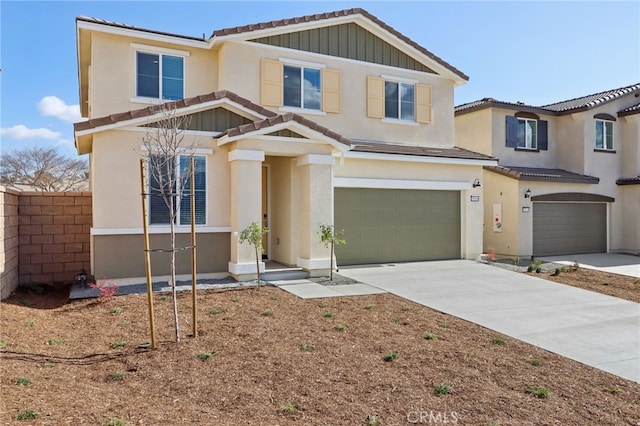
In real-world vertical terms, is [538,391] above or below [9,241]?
below

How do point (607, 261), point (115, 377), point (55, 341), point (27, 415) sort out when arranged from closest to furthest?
point (27, 415) → point (115, 377) → point (55, 341) → point (607, 261)

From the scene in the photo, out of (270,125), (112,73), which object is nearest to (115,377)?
(270,125)

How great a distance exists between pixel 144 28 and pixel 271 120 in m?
5.00

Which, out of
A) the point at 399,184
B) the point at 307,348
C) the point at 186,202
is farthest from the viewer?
the point at 399,184

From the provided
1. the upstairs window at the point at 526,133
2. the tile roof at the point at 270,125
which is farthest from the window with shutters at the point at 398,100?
the upstairs window at the point at 526,133

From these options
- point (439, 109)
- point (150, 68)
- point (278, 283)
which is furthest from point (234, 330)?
point (439, 109)

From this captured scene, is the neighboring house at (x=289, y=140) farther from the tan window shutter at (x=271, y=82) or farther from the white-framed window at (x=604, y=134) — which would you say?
the white-framed window at (x=604, y=134)

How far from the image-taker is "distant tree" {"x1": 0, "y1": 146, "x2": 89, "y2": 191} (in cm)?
3566

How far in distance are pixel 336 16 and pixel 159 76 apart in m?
6.03

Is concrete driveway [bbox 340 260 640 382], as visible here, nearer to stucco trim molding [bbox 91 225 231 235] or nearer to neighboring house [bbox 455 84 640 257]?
stucco trim molding [bbox 91 225 231 235]

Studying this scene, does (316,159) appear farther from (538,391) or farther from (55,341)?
(538,391)

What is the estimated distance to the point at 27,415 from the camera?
4.05 m

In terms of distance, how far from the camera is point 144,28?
12.6 metres
